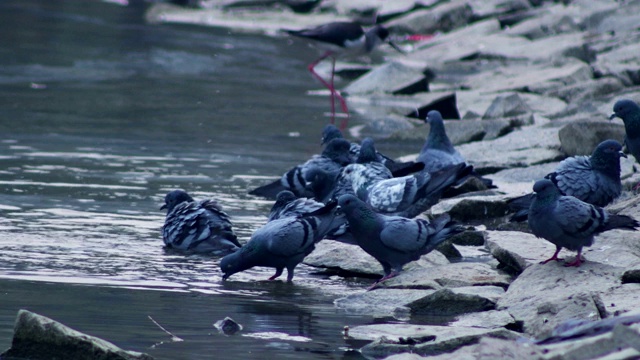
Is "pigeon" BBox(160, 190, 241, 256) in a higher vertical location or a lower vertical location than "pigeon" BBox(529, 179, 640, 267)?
lower

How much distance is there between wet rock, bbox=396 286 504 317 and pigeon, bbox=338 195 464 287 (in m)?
0.91

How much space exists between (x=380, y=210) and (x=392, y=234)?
4.71 ft

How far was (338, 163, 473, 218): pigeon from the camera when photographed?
8969 mm

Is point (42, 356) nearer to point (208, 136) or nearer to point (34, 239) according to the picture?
point (34, 239)

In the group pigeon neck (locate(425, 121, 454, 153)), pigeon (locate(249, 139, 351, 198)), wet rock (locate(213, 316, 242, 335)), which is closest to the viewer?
wet rock (locate(213, 316, 242, 335))

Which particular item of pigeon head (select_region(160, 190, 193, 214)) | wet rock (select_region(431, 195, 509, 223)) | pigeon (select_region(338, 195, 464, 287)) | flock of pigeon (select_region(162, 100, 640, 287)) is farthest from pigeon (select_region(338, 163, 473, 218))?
pigeon head (select_region(160, 190, 193, 214))

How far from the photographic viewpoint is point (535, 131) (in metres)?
12.9

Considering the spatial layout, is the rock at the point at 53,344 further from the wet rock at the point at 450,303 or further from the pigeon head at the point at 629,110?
the pigeon head at the point at 629,110

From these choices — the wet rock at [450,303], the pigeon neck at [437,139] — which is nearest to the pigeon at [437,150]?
the pigeon neck at [437,139]

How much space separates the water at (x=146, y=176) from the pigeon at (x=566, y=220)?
128 cm

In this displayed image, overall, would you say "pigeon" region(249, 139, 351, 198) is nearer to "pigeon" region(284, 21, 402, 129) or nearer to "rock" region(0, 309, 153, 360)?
"rock" region(0, 309, 153, 360)

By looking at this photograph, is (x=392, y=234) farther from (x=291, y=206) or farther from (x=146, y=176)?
(x=146, y=176)

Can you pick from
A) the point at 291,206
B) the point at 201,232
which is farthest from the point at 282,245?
the point at 201,232

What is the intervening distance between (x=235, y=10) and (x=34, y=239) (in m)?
25.9
